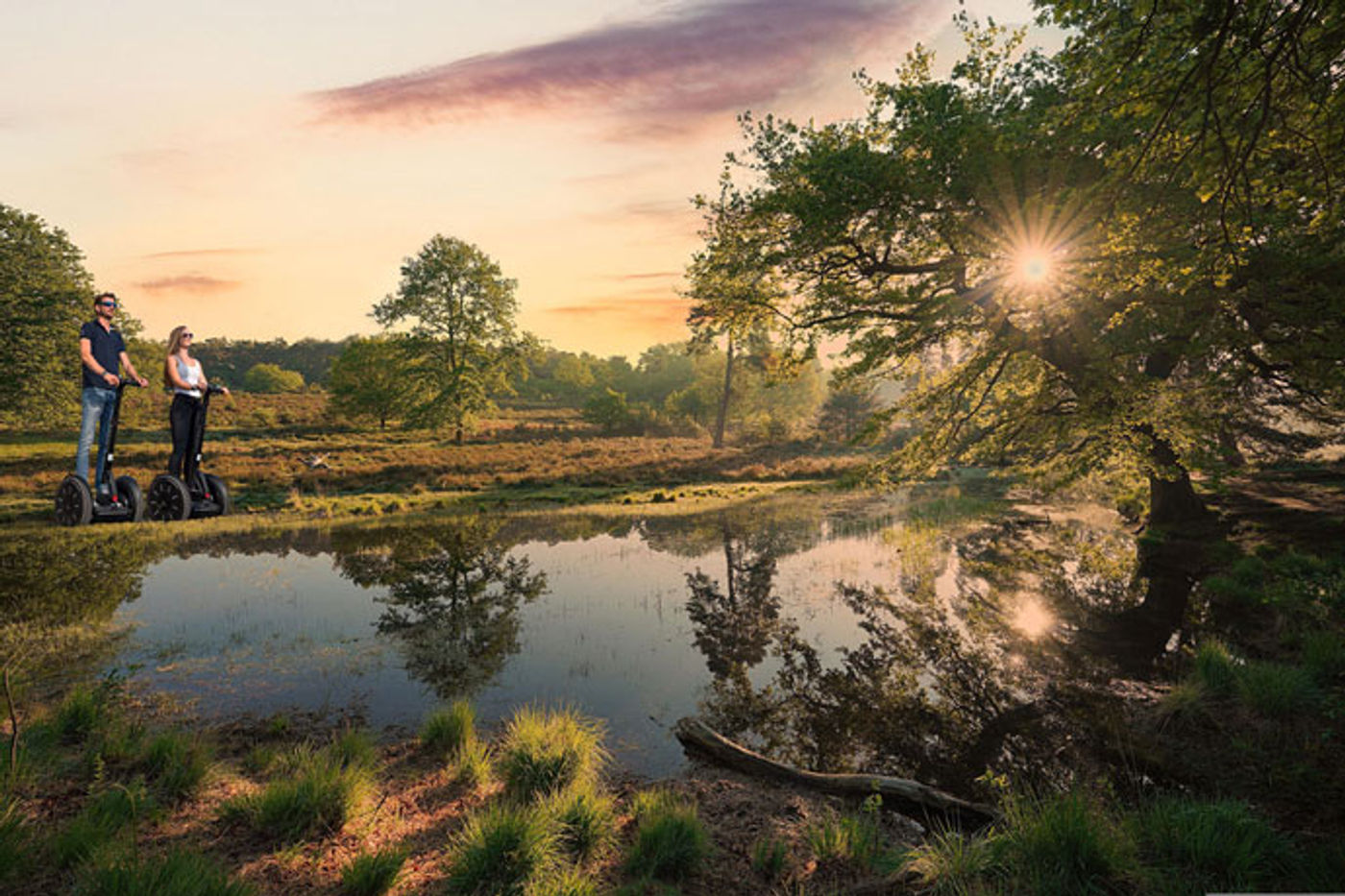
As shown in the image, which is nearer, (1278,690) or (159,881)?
(159,881)

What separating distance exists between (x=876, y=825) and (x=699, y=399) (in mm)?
73081

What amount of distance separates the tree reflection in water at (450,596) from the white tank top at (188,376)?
21.6 ft

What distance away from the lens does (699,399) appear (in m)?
78.1

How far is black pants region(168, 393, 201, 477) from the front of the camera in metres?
4.57

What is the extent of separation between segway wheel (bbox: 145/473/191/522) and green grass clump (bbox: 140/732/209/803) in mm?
3878

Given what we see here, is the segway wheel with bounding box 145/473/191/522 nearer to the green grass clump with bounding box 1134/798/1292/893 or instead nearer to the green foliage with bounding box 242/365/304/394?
the green grass clump with bounding box 1134/798/1292/893

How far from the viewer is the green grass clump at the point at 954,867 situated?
178 inches

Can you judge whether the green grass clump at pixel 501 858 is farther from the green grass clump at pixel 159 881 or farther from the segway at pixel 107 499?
the segway at pixel 107 499

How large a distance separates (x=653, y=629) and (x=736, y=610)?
7.98ft

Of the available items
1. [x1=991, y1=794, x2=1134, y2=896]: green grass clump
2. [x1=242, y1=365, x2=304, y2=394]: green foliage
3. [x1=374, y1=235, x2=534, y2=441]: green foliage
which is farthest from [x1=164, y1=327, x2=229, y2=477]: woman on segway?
[x1=242, y1=365, x2=304, y2=394]: green foliage

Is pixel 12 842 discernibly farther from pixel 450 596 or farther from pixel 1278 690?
pixel 1278 690

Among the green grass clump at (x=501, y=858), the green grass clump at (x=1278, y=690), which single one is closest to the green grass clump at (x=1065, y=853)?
the green grass clump at (x=501, y=858)

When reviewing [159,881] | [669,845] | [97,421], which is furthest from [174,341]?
[669,845]

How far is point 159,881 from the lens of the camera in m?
4.23
